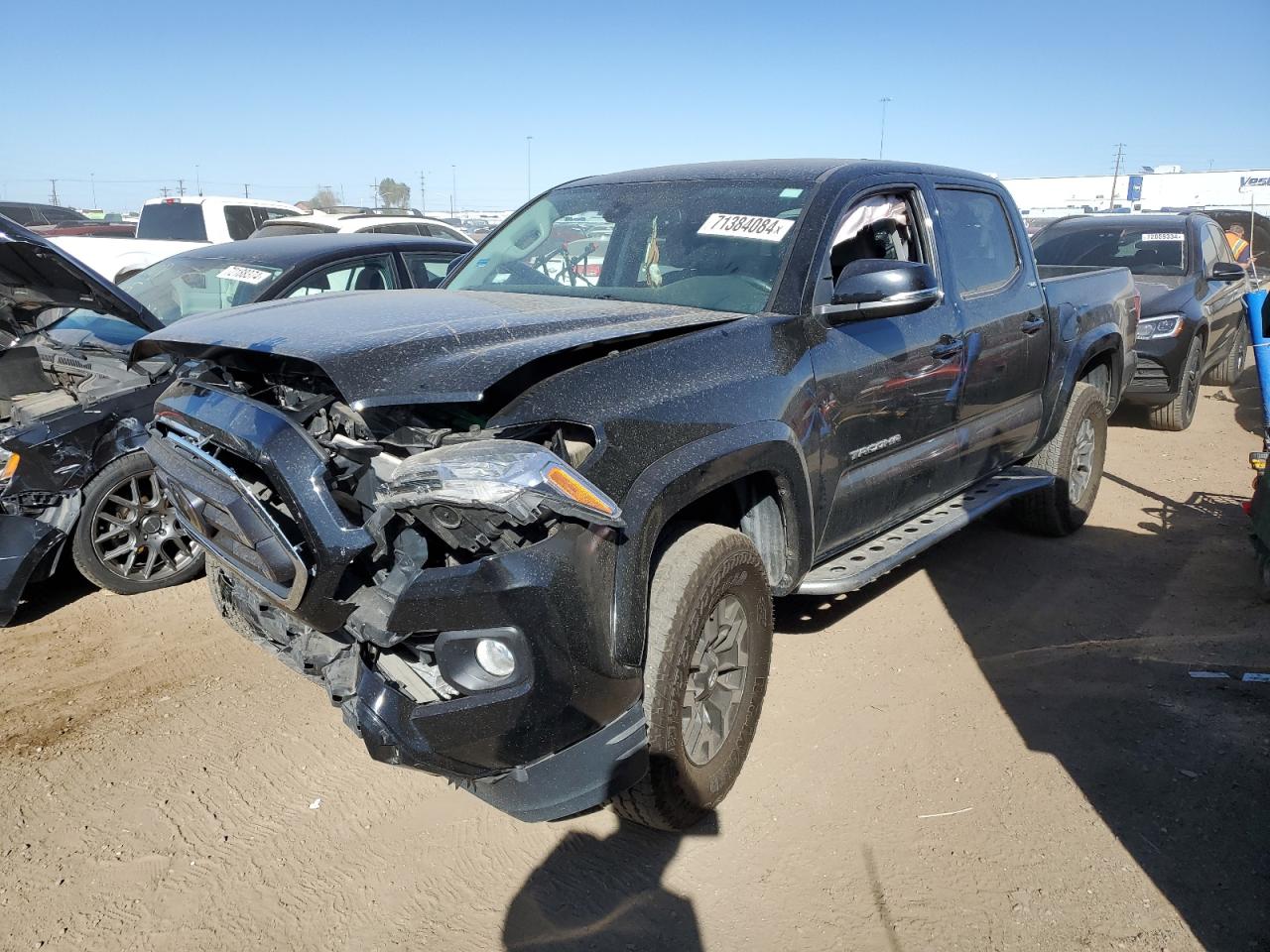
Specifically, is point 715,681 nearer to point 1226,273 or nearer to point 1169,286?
point 1169,286

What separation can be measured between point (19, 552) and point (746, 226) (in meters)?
3.49

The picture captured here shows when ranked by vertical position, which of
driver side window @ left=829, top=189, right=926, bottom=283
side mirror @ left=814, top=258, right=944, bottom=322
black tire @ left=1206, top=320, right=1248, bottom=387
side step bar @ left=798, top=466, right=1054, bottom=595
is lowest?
black tire @ left=1206, top=320, right=1248, bottom=387

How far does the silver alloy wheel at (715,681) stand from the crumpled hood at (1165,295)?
22.5ft

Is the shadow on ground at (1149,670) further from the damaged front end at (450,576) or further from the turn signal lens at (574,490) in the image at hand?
the turn signal lens at (574,490)

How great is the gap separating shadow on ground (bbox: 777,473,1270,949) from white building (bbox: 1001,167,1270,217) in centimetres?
5098

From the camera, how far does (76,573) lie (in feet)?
16.8

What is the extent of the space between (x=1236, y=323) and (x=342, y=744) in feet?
34.7

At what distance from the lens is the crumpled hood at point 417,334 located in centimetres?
229

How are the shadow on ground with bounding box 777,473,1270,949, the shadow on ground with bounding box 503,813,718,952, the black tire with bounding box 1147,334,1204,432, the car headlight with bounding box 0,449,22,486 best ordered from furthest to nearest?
the black tire with bounding box 1147,334,1204,432 < the car headlight with bounding box 0,449,22,486 < the shadow on ground with bounding box 777,473,1270,949 < the shadow on ground with bounding box 503,813,718,952

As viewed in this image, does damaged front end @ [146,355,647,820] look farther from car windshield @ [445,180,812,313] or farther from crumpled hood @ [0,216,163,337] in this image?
crumpled hood @ [0,216,163,337]

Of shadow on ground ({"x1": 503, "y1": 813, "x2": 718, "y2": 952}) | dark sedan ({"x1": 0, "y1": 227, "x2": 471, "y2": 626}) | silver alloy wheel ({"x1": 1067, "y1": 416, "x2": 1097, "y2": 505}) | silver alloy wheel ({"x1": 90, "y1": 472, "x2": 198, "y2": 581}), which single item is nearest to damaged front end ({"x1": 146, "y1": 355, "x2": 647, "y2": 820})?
shadow on ground ({"x1": 503, "y1": 813, "x2": 718, "y2": 952})

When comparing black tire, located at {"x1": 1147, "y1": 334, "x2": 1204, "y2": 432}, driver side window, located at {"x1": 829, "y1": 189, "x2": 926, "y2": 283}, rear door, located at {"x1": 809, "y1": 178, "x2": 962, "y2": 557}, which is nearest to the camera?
rear door, located at {"x1": 809, "y1": 178, "x2": 962, "y2": 557}

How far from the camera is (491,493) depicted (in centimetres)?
208

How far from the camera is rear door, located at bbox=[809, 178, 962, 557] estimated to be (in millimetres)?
3320
